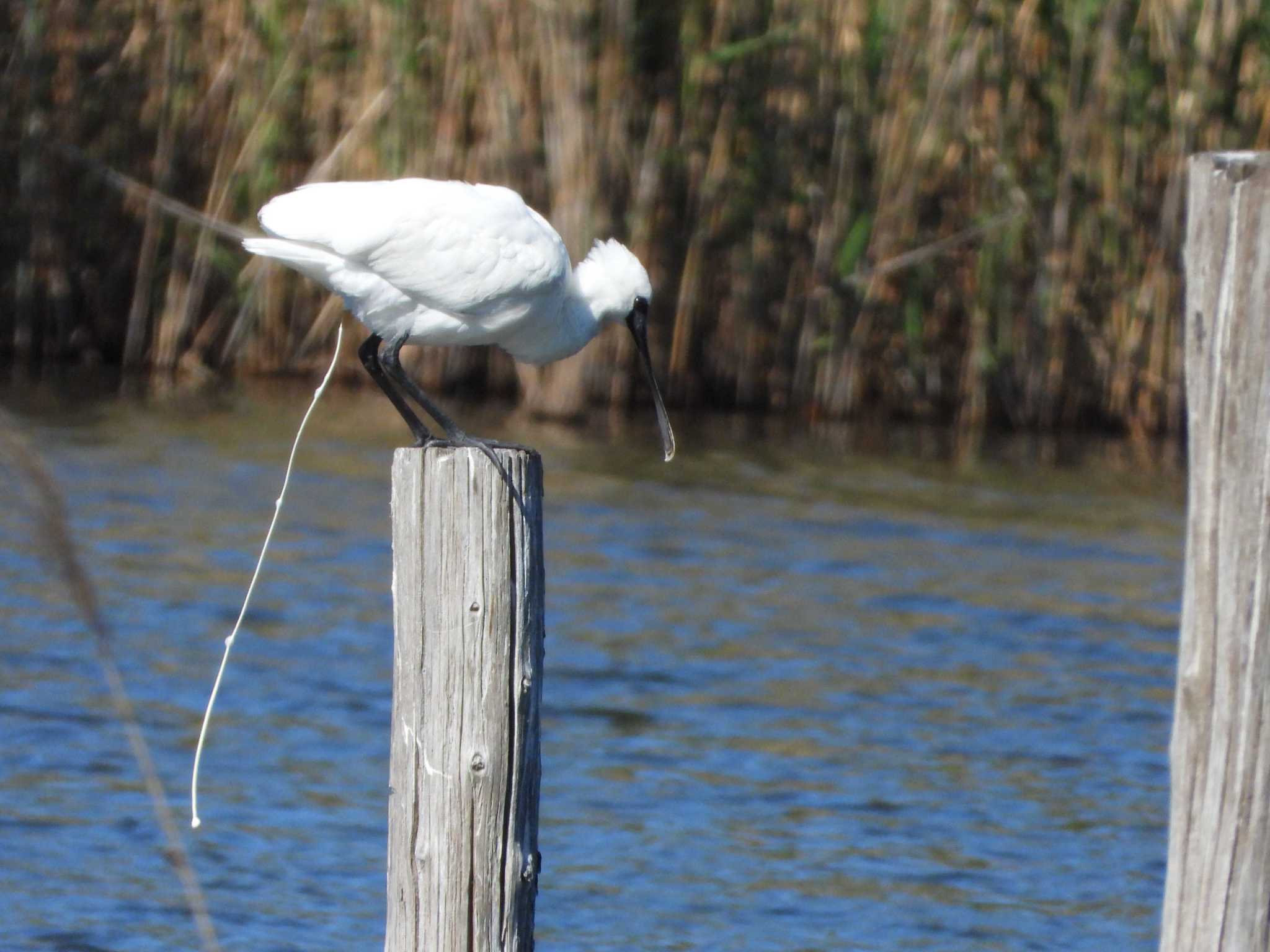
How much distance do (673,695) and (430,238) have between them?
10.2 ft

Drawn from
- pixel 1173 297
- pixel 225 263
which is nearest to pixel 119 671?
pixel 225 263

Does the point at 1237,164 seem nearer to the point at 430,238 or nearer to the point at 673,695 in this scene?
the point at 430,238

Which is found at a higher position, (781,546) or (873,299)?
(873,299)

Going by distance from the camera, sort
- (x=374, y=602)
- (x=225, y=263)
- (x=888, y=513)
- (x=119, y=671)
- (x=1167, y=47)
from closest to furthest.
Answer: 1. (x=119, y=671)
2. (x=374, y=602)
3. (x=888, y=513)
4. (x=1167, y=47)
5. (x=225, y=263)

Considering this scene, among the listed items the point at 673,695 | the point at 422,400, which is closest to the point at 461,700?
the point at 422,400

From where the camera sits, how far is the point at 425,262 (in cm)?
432

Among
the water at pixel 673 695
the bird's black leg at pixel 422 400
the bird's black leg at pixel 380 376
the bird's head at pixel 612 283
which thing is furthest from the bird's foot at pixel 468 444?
the water at pixel 673 695

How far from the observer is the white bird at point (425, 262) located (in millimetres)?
4305

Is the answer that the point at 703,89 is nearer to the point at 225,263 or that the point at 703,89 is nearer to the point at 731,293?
the point at 731,293

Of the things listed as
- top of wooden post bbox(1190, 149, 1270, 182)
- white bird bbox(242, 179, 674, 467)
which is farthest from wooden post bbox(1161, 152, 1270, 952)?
white bird bbox(242, 179, 674, 467)

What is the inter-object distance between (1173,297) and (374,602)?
5482 millimetres

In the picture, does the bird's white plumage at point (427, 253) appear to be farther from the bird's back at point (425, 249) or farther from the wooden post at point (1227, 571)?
the wooden post at point (1227, 571)

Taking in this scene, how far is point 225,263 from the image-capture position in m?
11.7

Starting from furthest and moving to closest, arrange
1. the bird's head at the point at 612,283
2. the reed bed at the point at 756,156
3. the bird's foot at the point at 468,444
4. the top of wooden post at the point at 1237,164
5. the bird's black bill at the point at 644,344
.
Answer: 1. the reed bed at the point at 756,156
2. the bird's black bill at the point at 644,344
3. the bird's head at the point at 612,283
4. the bird's foot at the point at 468,444
5. the top of wooden post at the point at 1237,164
